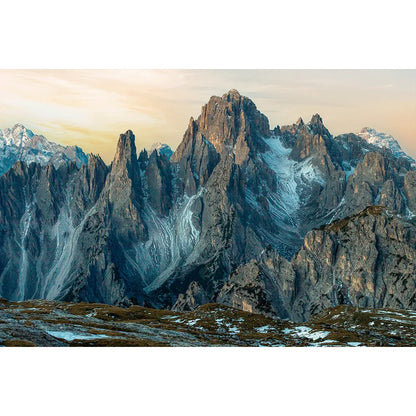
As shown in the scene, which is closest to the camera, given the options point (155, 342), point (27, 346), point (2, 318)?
point (27, 346)

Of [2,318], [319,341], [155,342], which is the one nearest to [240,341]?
[319,341]

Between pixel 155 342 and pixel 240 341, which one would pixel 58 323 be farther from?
pixel 240 341

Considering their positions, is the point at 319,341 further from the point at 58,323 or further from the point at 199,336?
the point at 58,323

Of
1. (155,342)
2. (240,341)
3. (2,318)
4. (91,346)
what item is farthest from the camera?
(240,341)

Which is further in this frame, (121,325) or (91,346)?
(121,325)

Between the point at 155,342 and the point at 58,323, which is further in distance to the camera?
the point at 58,323

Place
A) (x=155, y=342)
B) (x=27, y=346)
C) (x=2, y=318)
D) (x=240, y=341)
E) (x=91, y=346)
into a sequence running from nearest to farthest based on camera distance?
(x=27, y=346) < (x=91, y=346) < (x=155, y=342) < (x=2, y=318) < (x=240, y=341)

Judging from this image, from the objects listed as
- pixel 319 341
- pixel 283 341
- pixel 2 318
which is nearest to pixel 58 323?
pixel 2 318

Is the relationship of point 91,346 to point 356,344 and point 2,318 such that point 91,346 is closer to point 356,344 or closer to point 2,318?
point 2,318
